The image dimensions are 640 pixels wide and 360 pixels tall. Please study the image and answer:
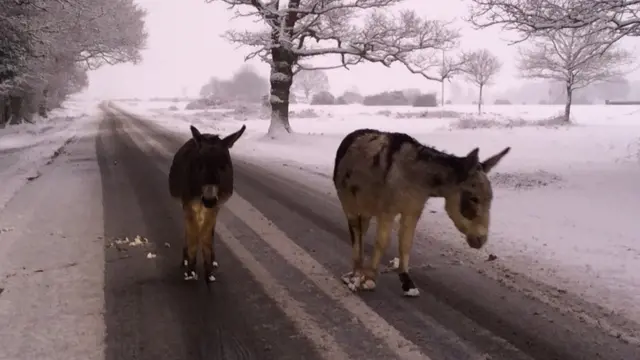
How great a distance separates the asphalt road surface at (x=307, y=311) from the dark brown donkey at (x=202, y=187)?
0.41 metres

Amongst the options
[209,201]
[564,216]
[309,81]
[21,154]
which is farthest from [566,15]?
[309,81]

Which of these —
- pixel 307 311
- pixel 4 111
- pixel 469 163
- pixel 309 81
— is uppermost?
pixel 309 81

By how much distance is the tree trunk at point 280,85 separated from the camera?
25875 mm

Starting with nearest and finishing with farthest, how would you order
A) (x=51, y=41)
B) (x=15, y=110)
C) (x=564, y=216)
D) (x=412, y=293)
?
1. (x=412, y=293)
2. (x=564, y=216)
3. (x=51, y=41)
4. (x=15, y=110)

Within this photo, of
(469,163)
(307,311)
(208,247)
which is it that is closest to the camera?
(469,163)

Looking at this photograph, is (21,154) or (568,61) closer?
(21,154)

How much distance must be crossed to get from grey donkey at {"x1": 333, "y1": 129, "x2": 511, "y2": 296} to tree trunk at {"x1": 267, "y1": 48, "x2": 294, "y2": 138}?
797 inches

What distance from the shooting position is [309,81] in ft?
429

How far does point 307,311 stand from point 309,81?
12847 centimetres

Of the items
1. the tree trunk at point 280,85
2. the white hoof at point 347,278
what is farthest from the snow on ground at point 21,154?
the tree trunk at point 280,85

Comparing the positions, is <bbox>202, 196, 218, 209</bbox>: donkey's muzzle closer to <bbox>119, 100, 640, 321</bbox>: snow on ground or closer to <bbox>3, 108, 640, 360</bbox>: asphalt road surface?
<bbox>3, 108, 640, 360</bbox>: asphalt road surface

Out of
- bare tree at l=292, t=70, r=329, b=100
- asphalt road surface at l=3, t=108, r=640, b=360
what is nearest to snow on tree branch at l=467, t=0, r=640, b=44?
asphalt road surface at l=3, t=108, r=640, b=360

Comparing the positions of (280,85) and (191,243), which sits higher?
(280,85)

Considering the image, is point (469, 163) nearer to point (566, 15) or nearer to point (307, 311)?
point (307, 311)
